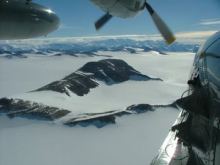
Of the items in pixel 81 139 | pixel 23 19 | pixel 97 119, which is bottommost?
pixel 81 139

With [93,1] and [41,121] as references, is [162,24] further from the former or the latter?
[41,121]

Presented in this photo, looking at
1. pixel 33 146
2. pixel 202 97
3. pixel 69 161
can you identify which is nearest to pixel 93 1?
pixel 202 97

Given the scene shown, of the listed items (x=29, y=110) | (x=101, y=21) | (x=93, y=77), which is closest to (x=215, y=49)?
(x=101, y=21)

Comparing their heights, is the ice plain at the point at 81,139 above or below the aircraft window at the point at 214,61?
below

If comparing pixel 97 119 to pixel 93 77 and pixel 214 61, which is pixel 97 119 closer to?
pixel 214 61

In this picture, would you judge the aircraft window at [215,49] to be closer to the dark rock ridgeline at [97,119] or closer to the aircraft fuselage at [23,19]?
the aircraft fuselage at [23,19]

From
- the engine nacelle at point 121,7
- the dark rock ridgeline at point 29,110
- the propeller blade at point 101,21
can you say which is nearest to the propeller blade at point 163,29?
the engine nacelle at point 121,7
